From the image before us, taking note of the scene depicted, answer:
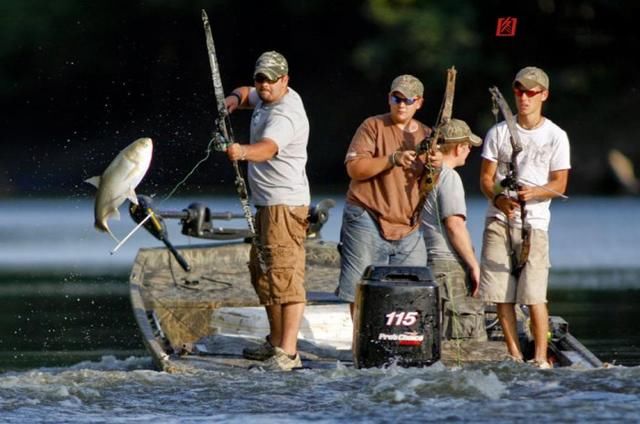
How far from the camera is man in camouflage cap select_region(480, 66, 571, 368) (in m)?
10.7

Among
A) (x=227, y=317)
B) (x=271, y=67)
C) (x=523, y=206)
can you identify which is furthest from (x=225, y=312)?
(x=523, y=206)

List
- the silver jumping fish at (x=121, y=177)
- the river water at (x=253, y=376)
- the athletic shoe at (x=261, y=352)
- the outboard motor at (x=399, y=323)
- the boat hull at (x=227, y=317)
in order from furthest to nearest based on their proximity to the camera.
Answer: the boat hull at (x=227, y=317)
the athletic shoe at (x=261, y=352)
the silver jumping fish at (x=121, y=177)
the outboard motor at (x=399, y=323)
the river water at (x=253, y=376)

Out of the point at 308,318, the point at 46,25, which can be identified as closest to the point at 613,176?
the point at 46,25

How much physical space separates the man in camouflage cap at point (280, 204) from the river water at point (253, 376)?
412mm

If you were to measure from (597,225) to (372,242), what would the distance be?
18.5 m

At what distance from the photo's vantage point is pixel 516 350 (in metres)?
10.9

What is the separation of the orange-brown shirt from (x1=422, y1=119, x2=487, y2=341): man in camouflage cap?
478 millimetres

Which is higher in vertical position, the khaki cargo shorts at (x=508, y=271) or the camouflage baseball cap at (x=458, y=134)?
the camouflage baseball cap at (x=458, y=134)

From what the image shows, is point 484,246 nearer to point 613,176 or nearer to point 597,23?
point 613,176

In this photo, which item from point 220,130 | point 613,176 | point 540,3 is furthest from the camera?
point 540,3

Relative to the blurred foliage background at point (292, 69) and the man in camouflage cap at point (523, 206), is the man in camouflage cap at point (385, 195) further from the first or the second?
the blurred foliage background at point (292, 69)

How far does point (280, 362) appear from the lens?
1069cm

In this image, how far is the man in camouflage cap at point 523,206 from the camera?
35.2ft

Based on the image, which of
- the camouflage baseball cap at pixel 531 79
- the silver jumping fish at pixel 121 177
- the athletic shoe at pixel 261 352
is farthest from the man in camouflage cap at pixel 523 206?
the silver jumping fish at pixel 121 177
